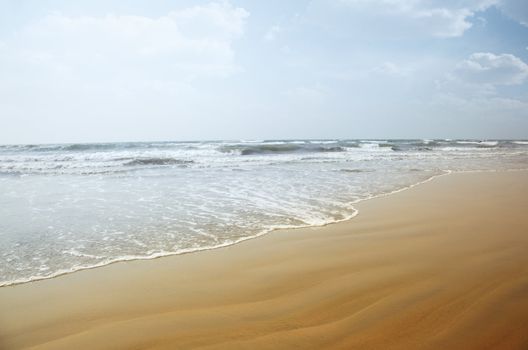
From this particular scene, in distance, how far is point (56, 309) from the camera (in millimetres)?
2492

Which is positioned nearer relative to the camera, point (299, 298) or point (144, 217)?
point (299, 298)

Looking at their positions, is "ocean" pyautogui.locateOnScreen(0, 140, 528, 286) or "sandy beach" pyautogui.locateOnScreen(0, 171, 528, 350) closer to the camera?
"sandy beach" pyautogui.locateOnScreen(0, 171, 528, 350)

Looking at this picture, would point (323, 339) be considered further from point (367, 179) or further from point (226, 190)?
point (367, 179)

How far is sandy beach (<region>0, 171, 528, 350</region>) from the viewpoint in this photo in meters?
2.01

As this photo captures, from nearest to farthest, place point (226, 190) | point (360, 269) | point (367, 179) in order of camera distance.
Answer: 1. point (360, 269)
2. point (226, 190)
3. point (367, 179)

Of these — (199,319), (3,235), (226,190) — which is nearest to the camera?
(199,319)

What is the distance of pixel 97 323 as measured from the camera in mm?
2268

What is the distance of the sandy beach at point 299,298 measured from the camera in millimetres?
2012

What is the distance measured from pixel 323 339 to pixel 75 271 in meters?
2.56

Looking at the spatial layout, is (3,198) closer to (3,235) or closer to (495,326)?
(3,235)

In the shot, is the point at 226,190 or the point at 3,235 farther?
the point at 226,190

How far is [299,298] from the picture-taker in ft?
8.21

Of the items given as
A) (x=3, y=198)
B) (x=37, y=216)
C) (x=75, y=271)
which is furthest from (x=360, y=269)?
(x=3, y=198)

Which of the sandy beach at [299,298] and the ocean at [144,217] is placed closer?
the sandy beach at [299,298]
